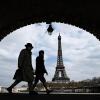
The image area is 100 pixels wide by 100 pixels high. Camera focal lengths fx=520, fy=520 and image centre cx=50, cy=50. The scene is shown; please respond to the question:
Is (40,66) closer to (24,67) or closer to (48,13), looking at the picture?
(24,67)

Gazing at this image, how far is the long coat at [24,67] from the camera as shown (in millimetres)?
16938

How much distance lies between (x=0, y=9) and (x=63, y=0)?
2596 millimetres

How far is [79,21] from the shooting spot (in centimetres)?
2333

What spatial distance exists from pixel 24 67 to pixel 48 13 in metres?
6.05

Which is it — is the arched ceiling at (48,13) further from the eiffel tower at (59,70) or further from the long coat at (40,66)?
the eiffel tower at (59,70)

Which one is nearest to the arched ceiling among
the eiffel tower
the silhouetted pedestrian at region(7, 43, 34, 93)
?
the silhouetted pedestrian at region(7, 43, 34, 93)

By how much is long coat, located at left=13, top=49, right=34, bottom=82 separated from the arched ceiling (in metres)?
2.49

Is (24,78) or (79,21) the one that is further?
(79,21)

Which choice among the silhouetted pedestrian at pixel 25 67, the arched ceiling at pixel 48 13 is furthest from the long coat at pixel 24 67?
the arched ceiling at pixel 48 13
